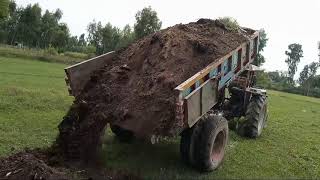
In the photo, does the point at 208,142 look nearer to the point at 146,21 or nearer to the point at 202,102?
the point at 202,102

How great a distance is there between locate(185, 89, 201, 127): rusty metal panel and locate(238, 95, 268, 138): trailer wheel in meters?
4.06

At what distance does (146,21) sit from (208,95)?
31.9 metres

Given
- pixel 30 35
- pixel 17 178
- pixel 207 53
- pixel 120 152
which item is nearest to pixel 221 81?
pixel 207 53

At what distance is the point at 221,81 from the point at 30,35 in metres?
65.8

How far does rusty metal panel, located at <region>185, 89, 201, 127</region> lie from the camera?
758 cm

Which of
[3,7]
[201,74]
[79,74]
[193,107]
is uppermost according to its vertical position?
[3,7]

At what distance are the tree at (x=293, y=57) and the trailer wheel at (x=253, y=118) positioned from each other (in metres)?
80.5

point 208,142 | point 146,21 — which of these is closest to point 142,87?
point 208,142

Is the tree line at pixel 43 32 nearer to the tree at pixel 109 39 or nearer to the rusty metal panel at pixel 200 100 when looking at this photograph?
the tree at pixel 109 39

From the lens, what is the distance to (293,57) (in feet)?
296

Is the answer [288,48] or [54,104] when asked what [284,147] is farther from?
[288,48]

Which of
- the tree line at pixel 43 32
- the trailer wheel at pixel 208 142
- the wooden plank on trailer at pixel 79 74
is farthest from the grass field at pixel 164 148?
the tree line at pixel 43 32

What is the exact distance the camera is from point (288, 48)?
90.9 meters

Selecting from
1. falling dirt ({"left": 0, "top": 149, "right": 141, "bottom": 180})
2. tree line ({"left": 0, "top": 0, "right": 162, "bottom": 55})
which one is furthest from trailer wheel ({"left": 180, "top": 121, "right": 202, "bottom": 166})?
tree line ({"left": 0, "top": 0, "right": 162, "bottom": 55})
